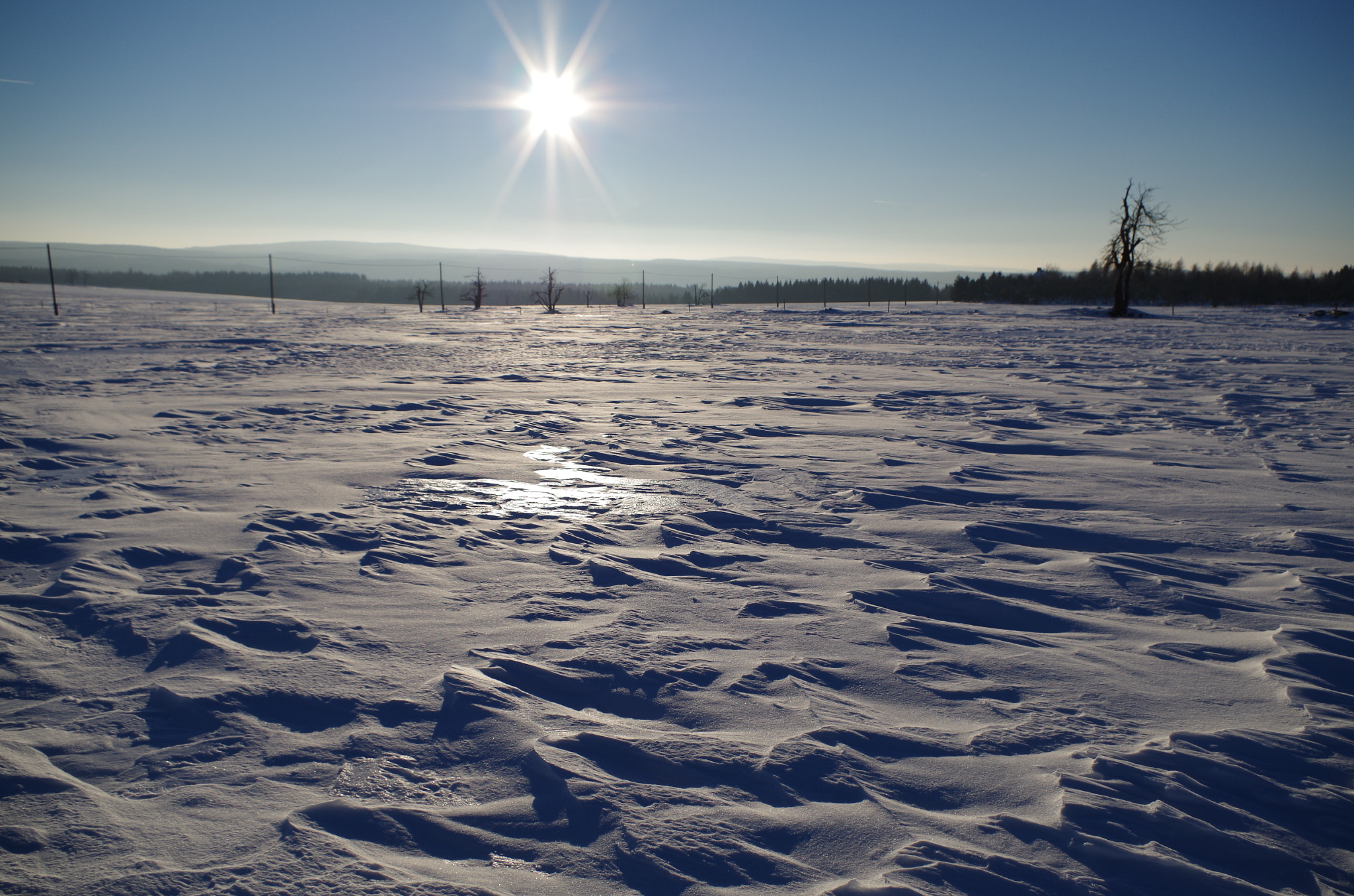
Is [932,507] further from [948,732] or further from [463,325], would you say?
[463,325]

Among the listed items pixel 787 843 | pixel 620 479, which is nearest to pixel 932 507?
pixel 620 479

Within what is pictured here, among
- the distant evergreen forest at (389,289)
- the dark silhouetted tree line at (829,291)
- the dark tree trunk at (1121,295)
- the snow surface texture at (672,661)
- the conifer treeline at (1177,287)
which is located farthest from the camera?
the dark silhouetted tree line at (829,291)

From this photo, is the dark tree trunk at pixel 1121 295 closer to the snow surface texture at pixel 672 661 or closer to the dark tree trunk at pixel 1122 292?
the dark tree trunk at pixel 1122 292

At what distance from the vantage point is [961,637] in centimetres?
290

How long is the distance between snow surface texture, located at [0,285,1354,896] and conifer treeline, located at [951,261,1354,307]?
4309 centimetres

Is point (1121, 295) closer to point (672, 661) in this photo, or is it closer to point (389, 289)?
point (672, 661)

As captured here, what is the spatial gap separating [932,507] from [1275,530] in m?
1.99

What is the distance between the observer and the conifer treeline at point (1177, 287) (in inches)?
1604

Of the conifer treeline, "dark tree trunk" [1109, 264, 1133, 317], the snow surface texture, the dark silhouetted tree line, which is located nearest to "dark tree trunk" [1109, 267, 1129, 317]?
"dark tree trunk" [1109, 264, 1133, 317]

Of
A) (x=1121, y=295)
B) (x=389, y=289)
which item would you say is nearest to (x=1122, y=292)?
(x=1121, y=295)

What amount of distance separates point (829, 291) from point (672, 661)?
262ft

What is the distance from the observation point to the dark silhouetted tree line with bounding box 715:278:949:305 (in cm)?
5944

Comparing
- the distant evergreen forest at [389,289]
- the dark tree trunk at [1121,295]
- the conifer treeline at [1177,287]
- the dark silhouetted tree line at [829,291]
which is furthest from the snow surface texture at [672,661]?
the dark silhouetted tree line at [829,291]

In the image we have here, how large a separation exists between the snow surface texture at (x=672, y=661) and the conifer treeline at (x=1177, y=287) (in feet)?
141
